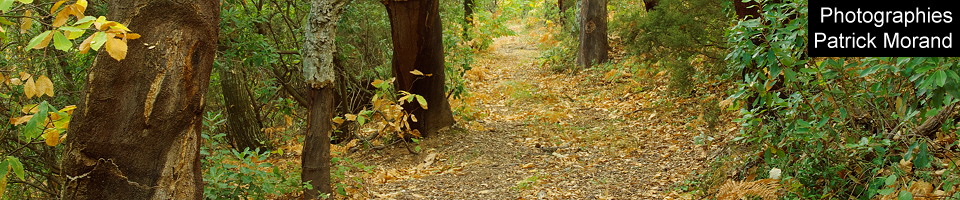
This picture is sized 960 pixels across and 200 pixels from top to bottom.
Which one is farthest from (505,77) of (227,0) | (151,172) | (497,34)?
(151,172)

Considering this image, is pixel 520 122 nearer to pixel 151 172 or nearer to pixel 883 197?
pixel 883 197

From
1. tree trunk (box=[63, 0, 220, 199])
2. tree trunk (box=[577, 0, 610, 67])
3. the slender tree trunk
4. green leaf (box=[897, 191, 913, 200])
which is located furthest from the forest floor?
the slender tree trunk

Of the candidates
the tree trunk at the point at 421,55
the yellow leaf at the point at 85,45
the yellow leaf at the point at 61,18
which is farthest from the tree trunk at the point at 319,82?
the yellow leaf at the point at 85,45

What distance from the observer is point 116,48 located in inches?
100

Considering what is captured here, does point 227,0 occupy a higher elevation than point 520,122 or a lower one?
higher

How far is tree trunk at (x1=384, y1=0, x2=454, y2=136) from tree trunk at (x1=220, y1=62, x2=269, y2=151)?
77.4 inches

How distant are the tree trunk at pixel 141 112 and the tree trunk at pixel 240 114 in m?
5.29

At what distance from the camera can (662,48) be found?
10.8 metres

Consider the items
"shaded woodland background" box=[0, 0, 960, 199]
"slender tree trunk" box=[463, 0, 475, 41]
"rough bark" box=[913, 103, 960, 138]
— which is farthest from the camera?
"slender tree trunk" box=[463, 0, 475, 41]

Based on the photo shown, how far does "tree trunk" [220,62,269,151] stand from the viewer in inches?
349

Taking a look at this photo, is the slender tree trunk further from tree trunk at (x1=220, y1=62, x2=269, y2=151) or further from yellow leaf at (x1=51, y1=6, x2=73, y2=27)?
yellow leaf at (x1=51, y1=6, x2=73, y2=27)

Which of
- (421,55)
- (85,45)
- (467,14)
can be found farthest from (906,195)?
(467,14)

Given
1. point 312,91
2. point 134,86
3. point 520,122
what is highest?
point 134,86

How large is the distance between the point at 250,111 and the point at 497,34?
11243 millimetres
